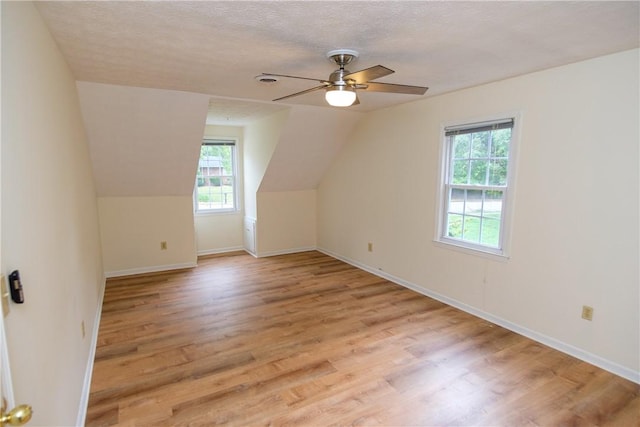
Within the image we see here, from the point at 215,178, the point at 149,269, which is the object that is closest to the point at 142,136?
the point at 149,269

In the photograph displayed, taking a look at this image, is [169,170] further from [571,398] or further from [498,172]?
[571,398]

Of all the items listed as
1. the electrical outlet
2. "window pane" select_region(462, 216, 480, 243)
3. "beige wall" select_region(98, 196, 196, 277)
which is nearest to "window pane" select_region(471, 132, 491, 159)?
"window pane" select_region(462, 216, 480, 243)

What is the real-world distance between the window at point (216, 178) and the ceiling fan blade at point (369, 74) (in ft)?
13.8

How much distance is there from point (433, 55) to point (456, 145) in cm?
146

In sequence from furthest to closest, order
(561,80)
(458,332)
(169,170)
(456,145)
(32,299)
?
1. (169,170)
2. (456,145)
3. (458,332)
4. (561,80)
5. (32,299)

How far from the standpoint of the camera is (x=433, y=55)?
239 centimetres

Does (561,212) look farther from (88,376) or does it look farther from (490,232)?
(88,376)

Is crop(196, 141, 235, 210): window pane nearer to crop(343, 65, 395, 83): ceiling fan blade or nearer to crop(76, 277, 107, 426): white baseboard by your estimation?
crop(76, 277, 107, 426): white baseboard

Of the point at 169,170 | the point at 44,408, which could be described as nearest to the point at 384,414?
the point at 44,408

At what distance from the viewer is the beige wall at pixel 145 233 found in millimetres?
4656

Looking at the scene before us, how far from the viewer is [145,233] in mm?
4848

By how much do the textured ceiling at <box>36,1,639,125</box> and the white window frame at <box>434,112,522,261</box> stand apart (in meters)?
0.41

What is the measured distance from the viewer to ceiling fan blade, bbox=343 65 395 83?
1916mm

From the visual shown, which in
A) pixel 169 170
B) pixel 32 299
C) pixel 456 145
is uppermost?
pixel 456 145
